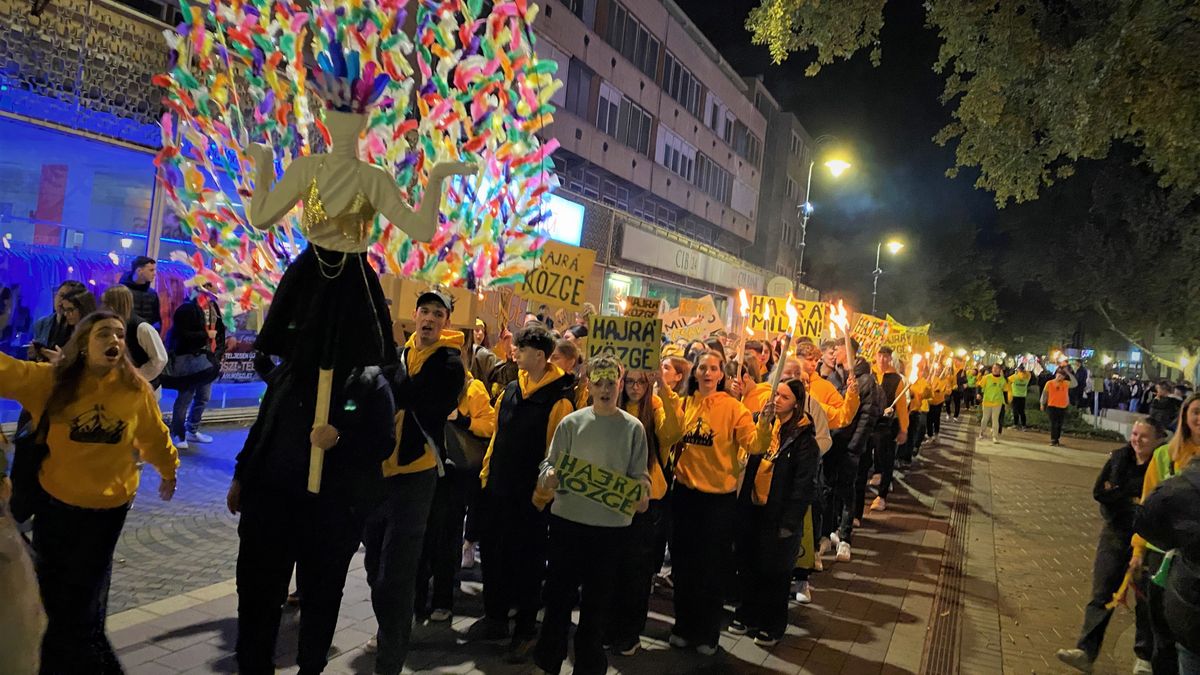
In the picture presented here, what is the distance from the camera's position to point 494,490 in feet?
17.6

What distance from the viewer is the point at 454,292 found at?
5.39 meters

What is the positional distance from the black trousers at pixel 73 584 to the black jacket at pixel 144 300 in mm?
4935

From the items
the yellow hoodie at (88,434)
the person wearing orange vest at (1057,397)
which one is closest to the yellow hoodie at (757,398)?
the yellow hoodie at (88,434)

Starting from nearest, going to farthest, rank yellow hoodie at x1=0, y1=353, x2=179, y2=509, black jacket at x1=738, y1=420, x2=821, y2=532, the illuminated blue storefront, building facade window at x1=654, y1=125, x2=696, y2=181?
yellow hoodie at x1=0, y1=353, x2=179, y2=509
black jacket at x1=738, y1=420, x2=821, y2=532
the illuminated blue storefront
building facade window at x1=654, y1=125, x2=696, y2=181

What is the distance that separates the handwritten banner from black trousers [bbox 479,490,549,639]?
2.95 feet

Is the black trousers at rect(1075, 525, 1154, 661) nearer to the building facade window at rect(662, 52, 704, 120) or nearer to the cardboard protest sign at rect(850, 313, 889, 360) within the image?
the cardboard protest sign at rect(850, 313, 889, 360)

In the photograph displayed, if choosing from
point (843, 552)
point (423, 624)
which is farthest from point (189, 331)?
point (843, 552)

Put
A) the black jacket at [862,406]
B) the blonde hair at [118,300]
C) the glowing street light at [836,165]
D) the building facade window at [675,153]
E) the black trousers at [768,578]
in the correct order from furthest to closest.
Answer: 1. the building facade window at [675,153]
2. the glowing street light at [836,165]
3. the black jacket at [862,406]
4. the black trousers at [768,578]
5. the blonde hair at [118,300]

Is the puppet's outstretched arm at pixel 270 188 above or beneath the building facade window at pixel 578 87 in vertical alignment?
beneath

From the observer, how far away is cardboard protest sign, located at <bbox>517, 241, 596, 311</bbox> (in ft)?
23.9

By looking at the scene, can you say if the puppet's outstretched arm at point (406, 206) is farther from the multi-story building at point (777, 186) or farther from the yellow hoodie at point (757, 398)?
the multi-story building at point (777, 186)

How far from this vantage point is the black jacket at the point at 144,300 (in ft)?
26.5

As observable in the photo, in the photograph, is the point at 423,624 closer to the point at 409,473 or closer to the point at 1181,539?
the point at 409,473

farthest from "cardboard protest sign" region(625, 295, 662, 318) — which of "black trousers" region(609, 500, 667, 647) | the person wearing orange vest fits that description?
the person wearing orange vest
